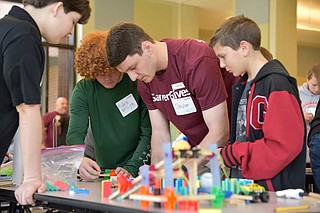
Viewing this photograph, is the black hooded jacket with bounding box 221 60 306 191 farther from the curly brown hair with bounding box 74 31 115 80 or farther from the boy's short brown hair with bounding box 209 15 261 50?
the curly brown hair with bounding box 74 31 115 80

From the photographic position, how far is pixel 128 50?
1.75m

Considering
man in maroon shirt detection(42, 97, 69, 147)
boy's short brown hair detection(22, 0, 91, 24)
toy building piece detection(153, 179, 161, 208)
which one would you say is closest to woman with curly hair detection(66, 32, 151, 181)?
boy's short brown hair detection(22, 0, 91, 24)

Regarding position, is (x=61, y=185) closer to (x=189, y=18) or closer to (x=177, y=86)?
(x=177, y=86)

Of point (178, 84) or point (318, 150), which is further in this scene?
point (318, 150)

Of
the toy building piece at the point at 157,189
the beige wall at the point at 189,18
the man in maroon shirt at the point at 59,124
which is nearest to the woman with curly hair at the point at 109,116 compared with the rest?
the toy building piece at the point at 157,189

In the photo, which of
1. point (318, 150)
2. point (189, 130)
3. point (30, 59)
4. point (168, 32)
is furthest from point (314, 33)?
point (30, 59)

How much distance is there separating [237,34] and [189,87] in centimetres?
30

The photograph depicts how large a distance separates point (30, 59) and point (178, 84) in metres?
0.68

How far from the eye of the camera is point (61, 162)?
1.74m

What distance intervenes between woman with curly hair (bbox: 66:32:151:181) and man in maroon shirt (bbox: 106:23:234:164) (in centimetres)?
14

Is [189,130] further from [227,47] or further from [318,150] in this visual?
[318,150]

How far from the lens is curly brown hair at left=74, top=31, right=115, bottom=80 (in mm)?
2100

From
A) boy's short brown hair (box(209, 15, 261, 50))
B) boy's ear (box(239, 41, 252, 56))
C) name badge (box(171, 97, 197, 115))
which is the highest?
boy's short brown hair (box(209, 15, 261, 50))

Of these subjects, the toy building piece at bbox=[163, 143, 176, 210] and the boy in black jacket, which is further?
the boy in black jacket
